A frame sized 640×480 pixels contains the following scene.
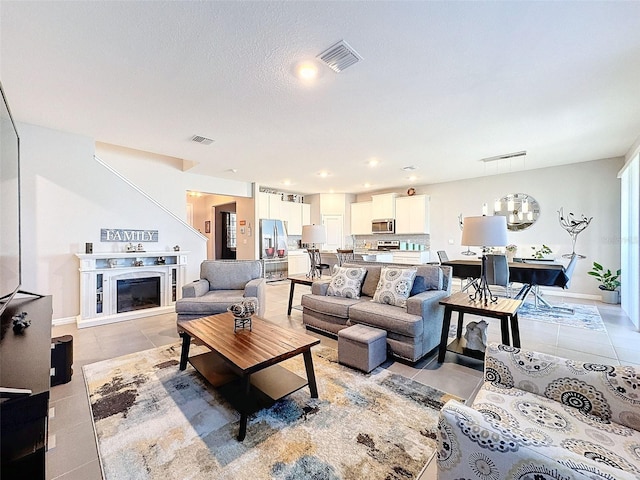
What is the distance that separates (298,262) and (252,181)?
2.70 m

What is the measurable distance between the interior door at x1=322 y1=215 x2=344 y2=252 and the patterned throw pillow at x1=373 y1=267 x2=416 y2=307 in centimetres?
566

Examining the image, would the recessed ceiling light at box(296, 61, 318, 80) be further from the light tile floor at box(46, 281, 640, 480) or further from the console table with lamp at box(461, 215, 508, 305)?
the light tile floor at box(46, 281, 640, 480)

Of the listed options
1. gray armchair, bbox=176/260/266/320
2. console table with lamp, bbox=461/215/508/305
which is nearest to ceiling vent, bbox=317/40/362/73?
console table with lamp, bbox=461/215/508/305

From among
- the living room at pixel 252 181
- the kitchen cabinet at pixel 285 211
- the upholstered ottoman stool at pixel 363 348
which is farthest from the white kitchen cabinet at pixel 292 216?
the upholstered ottoman stool at pixel 363 348

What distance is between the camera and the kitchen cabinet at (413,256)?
25.1ft

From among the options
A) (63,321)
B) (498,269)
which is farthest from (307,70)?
(63,321)

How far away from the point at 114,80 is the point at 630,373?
412cm

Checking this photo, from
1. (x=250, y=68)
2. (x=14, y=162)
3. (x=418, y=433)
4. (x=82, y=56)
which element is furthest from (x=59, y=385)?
(x=250, y=68)

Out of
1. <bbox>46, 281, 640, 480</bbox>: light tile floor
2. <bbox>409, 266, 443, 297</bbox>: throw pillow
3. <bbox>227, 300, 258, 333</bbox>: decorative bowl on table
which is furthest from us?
<bbox>409, 266, 443, 297</bbox>: throw pillow

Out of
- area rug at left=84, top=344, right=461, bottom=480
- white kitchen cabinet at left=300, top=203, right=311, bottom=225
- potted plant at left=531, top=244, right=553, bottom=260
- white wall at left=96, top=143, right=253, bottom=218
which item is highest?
white wall at left=96, top=143, right=253, bottom=218

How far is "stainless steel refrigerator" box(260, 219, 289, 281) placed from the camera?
751 cm

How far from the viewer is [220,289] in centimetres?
412

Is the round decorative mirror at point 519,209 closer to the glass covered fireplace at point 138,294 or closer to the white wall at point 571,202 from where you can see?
the white wall at point 571,202

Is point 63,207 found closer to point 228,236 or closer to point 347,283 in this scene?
point 347,283
